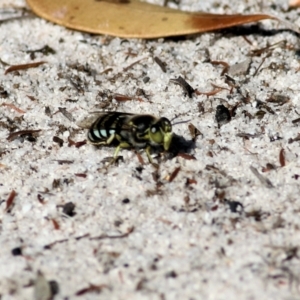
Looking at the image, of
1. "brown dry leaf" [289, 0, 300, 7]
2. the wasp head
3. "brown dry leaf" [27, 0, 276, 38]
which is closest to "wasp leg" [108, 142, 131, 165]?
the wasp head

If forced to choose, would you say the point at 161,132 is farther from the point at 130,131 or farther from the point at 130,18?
the point at 130,18

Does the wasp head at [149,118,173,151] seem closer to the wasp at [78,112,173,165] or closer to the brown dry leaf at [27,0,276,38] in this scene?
the wasp at [78,112,173,165]

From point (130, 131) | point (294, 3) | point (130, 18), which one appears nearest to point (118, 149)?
point (130, 131)

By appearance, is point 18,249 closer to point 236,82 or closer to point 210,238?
point 210,238

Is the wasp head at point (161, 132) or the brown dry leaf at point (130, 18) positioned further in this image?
the brown dry leaf at point (130, 18)

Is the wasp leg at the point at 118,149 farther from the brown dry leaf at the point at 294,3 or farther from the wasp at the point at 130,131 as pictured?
the brown dry leaf at the point at 294,3

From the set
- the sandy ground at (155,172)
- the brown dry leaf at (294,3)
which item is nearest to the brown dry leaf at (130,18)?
the sandy ground at (155,172)
